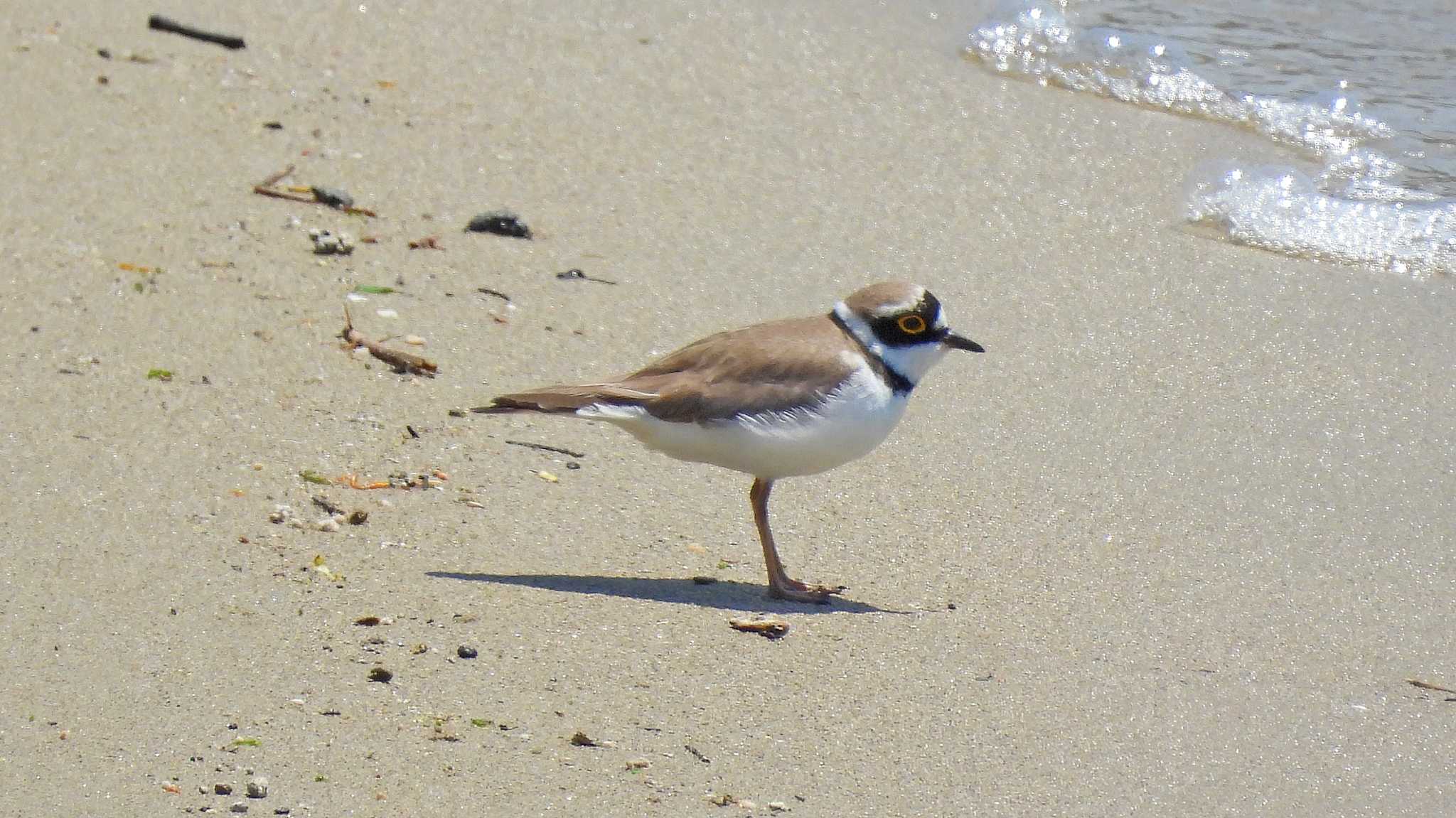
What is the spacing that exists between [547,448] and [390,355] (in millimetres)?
668

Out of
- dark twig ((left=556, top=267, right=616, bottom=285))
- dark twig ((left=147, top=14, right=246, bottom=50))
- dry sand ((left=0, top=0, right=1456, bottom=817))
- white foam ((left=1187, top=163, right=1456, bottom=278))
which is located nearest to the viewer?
dry sand ((left=0, top=0, right=1456, bottom=817))

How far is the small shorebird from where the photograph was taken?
464 centimetres

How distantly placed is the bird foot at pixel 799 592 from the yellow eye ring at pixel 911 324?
2.69 feet

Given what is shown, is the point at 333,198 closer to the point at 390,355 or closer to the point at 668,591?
the point at 390,355

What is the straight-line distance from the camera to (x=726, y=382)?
15.6 feet

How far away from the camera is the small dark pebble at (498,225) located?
253 inches

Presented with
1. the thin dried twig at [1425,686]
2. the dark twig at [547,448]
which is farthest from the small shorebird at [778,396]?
the thin dried twig at [1425,686]

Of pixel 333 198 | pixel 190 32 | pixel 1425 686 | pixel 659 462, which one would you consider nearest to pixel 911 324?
pixel 659 462

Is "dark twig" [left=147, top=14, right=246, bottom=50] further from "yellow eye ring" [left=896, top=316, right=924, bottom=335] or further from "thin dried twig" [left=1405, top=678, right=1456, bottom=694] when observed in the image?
"thin dried twig" [left=1405, top=678, right=1456, bottom=694]

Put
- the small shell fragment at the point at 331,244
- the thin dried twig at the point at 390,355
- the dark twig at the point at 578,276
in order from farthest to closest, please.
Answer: the dark twig at the point at 578,276
the small shell fragment at the point at 331,244
the thin dried twig at the point at 390,355

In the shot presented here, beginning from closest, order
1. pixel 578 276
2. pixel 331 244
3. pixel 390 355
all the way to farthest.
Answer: pixel 390 355, pixel 331 244, pixel 578 276

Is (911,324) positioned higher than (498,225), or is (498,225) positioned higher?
(911,324)

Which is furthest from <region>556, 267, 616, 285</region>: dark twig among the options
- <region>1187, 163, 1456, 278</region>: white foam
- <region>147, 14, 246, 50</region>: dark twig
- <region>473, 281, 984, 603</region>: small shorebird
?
<region>1187, 163, 1456, 278</region>: white foam

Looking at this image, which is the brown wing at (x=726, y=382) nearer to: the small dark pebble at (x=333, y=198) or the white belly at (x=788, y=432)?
the white belly at (x=788, y=432)
